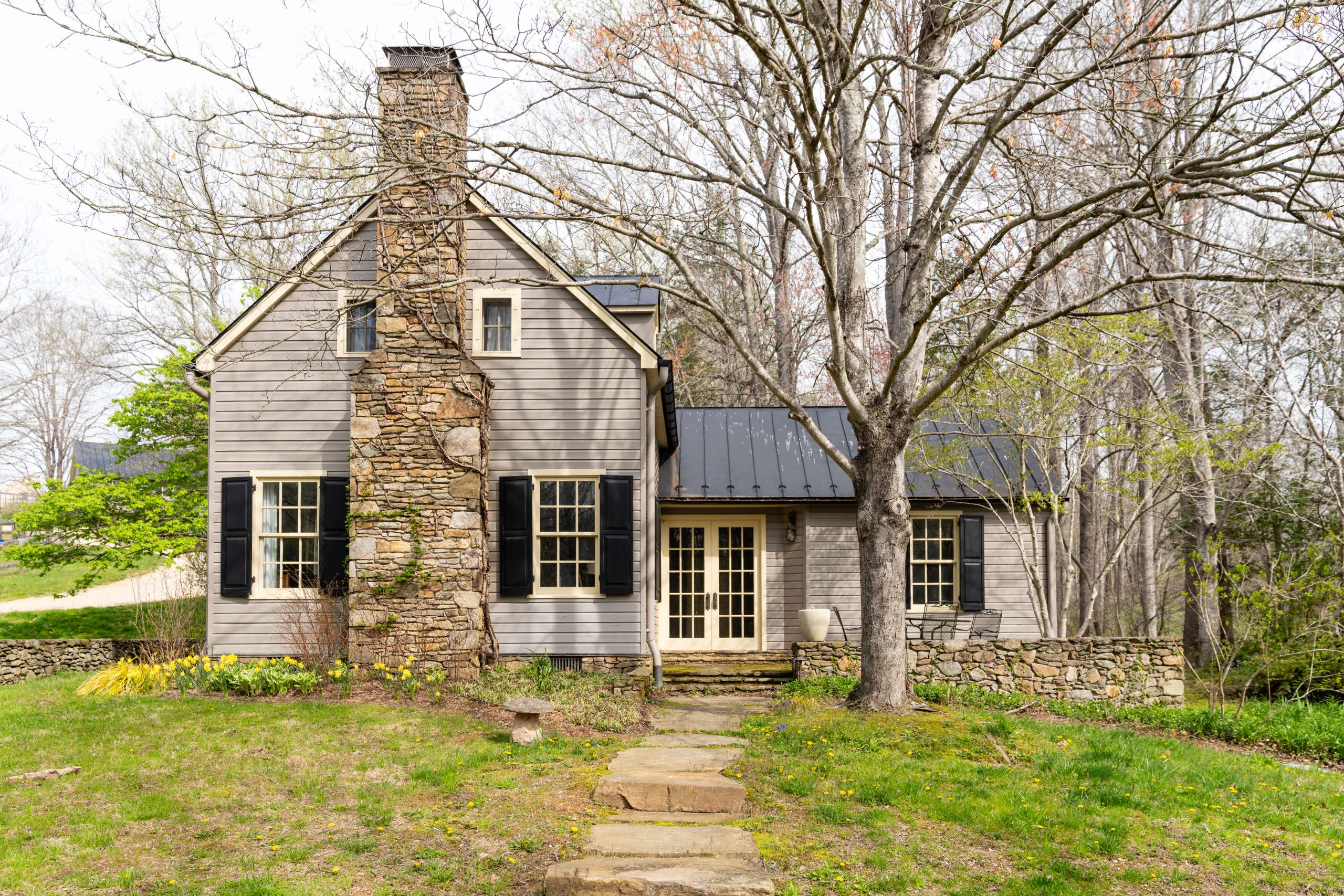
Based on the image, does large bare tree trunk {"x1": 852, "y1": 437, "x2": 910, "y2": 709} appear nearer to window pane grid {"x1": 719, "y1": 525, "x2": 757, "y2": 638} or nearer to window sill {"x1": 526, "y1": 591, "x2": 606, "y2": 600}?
window sill {"x1": 526, "y1": 591, "x2": 606, "y2": 600}

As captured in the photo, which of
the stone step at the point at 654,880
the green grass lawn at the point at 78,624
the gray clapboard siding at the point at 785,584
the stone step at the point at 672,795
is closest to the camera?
the stone step at the point at 654,880

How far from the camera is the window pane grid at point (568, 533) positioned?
36.5 feet

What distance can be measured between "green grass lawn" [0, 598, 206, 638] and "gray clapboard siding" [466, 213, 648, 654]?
20.1 feet

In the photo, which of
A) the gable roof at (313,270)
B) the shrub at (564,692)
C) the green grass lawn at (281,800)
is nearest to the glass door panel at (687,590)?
the shrub at (564,692)

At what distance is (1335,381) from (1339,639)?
261 inches

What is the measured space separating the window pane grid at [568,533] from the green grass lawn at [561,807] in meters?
2.92

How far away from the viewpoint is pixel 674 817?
5.88 meters

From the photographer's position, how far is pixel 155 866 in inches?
196

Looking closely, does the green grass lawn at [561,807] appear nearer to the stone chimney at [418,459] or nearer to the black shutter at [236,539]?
the stone chimney at [418,459]

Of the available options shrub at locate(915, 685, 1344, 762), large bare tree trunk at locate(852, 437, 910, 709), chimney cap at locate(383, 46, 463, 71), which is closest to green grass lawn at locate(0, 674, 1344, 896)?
large bare tree trunk at locate(852, 437, 910, 709)

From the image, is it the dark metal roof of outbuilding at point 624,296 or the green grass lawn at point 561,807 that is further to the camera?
the dark metal roof of outbuilding at point 624,296

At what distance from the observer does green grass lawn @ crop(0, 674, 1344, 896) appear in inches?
193

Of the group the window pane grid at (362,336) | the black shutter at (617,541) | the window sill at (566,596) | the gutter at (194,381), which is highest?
the window pane grid at (362,336)

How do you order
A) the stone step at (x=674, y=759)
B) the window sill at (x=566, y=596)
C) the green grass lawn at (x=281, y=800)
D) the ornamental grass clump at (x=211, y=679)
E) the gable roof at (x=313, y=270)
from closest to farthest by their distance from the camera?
the green grass lawn at (x=281, y=800)
the stone step at (x=674, y=759)
the ornamental grass clump at (x=211, y=679)
the window sill at (x=566, y=596)
the gable roof at (x=313, y=270)
